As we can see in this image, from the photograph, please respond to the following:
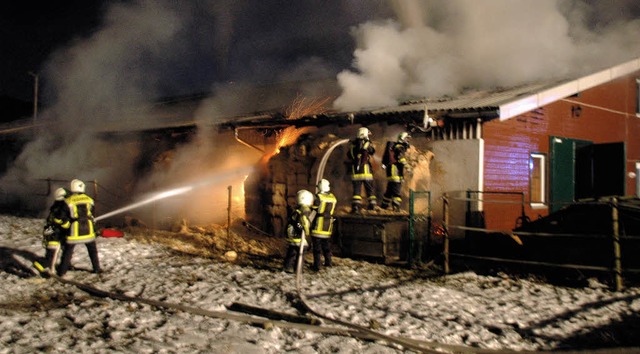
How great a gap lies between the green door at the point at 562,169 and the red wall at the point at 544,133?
19cm

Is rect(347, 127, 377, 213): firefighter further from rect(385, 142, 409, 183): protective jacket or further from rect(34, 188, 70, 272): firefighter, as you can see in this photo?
rect(34, 188, 70, 272): firefighter

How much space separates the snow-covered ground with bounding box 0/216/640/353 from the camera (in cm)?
473

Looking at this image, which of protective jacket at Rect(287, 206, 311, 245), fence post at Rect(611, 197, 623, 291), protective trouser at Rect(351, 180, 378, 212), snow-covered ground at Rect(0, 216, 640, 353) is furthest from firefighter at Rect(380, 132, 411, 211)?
fence post at Rect(611, 197, 623, 291)

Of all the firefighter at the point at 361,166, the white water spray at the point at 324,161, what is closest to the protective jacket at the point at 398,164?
the firefighter at the point at 361,166

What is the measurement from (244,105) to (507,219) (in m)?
9.93

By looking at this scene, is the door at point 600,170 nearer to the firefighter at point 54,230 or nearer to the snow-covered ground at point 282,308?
the snow-covered ground at point 282,308

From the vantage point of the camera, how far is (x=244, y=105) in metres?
17.3


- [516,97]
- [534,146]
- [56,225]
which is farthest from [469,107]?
[56,225]

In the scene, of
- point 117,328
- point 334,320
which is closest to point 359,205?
point 334,320

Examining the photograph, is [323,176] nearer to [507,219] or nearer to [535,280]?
[507,219]

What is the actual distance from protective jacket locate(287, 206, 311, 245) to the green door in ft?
23.4

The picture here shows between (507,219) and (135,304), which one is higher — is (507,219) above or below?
above

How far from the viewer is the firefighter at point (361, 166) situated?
9.75 meters

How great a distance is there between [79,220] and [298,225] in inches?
134
